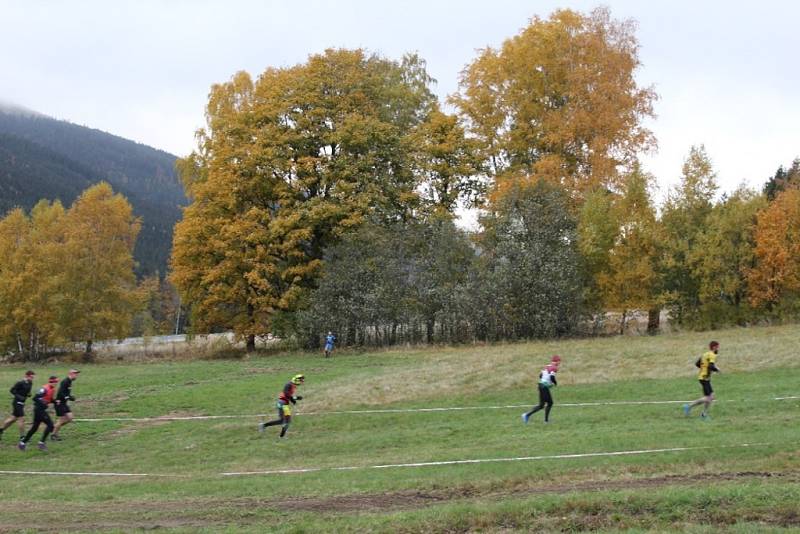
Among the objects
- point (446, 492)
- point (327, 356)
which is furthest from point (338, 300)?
point (446, 492)

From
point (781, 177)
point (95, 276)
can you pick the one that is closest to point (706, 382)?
point (95, 276)

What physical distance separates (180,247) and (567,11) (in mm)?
30529

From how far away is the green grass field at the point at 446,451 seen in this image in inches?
528

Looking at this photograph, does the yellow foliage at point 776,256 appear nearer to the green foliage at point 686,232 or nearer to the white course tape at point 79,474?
the green foliage at point 686,232

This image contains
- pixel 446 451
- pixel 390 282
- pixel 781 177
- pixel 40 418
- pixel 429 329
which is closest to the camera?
pixel 446 451

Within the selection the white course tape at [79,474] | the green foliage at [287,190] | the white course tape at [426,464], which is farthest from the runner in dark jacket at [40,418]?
the green foliage at [287,190]

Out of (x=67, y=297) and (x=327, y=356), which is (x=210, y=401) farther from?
(x=67, y=297)

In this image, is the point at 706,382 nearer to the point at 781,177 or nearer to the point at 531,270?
the point at 531,270

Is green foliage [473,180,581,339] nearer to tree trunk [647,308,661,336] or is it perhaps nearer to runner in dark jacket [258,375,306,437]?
tree trunk [647,308,661,336]

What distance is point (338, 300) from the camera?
50.8 metres

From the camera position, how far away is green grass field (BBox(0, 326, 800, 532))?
44.0 feet

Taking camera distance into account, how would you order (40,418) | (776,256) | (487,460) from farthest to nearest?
(776,256)
(40,418)
(487,460)

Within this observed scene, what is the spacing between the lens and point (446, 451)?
68.7ft

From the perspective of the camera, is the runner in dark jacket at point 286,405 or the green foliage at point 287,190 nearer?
the runner in dark jacket at point 286,405
